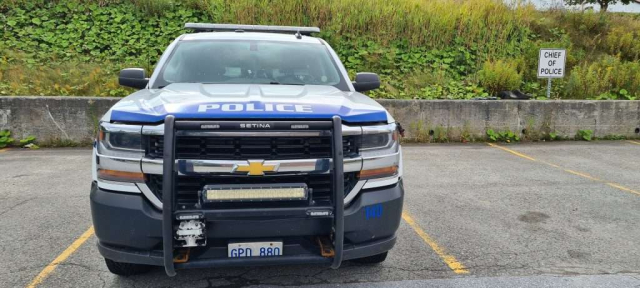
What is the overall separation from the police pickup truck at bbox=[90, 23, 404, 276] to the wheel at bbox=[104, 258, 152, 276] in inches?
20.7

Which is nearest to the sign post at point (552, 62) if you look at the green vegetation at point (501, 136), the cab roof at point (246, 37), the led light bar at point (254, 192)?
the green vegetation at point (501, 136)

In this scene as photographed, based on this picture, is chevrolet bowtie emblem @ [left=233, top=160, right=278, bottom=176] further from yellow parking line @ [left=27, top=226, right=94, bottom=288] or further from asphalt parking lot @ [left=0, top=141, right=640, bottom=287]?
yellow parking line @ [left=27, top=226, right=94, bottom=288]

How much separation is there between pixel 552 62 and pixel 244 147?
1008cm

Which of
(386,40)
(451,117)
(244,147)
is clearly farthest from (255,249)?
(386,40)

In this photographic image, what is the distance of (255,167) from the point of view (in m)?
2.65

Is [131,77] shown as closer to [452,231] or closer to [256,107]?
[256,107]

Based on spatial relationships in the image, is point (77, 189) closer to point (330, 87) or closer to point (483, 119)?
point (330, 87)

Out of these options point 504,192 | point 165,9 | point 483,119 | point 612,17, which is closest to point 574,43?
point 612,17

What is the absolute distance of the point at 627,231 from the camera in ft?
15.4

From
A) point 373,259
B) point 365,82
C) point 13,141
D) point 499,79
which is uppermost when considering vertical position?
point 365,82

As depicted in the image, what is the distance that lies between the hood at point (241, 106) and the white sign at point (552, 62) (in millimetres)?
8890

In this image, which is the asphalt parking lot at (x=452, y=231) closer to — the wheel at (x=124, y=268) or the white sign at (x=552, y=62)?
the wheel at (x=124, y=268)

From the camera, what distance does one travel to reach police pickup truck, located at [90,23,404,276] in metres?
2.62

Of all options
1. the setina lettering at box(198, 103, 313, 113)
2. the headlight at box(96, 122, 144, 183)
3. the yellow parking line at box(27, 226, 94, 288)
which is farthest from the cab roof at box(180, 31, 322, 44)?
the yellow parking line at box(27, 226, 94, 288)
